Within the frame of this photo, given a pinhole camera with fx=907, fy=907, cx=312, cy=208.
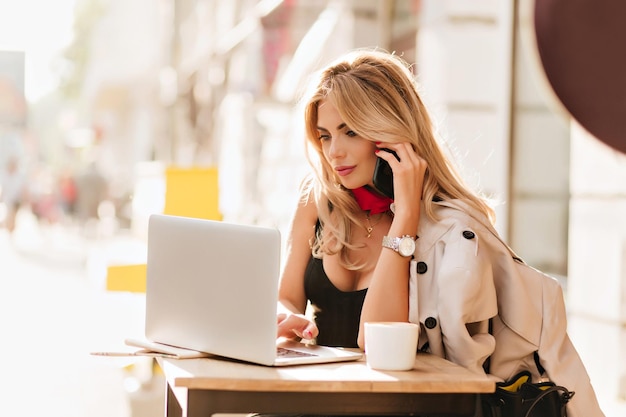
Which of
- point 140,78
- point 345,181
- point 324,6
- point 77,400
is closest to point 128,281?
point 77,400

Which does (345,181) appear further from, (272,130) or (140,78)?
(140,78)

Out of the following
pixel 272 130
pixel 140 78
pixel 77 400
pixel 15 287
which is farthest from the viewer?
pixel 140 78

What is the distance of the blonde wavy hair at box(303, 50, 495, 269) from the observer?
2510 mm

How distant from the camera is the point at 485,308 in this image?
2.25 meters

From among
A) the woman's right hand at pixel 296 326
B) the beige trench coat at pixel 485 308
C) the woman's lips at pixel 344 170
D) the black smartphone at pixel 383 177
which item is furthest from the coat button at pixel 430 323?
the woman's lips at pixel 344 170

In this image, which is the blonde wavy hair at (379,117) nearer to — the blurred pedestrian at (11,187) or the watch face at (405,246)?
the watch face at (405,246)

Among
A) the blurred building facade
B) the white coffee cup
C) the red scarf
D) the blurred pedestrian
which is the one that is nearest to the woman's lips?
the red scarf

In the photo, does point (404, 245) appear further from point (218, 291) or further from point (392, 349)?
point (218, 291)

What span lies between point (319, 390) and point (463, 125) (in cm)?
394

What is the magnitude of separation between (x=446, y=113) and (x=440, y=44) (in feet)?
1.44

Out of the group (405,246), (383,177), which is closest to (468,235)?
(405,246)

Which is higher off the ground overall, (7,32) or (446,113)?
(7,32)

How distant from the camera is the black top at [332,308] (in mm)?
2566

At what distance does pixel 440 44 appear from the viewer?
5594mm
